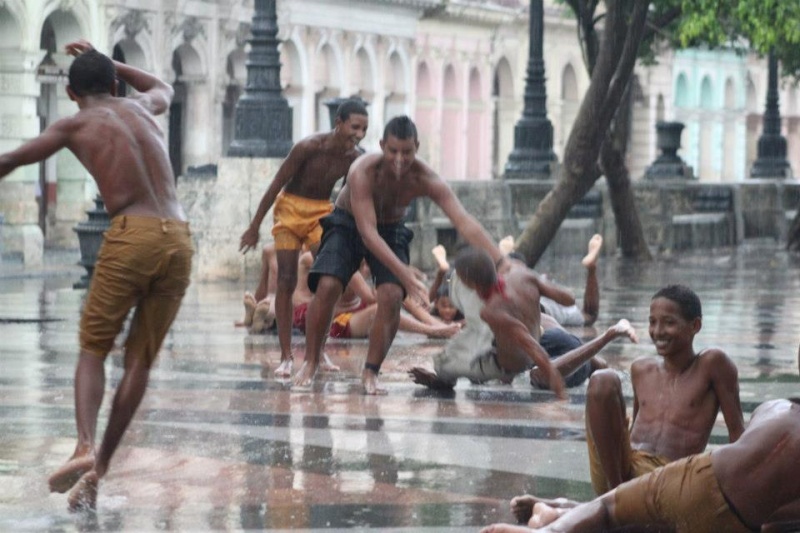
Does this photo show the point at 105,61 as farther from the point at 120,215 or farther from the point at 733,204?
the point at 733,204

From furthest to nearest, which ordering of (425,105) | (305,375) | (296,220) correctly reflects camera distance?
1. (425,105)
2. (296,220)
3. (305,375)

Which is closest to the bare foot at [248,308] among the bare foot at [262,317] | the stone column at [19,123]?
the bare foot at [262,317]

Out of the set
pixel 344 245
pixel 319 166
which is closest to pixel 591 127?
pixel 319 166

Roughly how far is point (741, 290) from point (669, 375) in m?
13.6

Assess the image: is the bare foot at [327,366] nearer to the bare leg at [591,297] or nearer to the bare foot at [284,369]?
the bare foot at [284,369]

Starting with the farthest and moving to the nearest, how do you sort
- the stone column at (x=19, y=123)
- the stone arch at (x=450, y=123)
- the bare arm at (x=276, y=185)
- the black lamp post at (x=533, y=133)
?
the stone arch at (x=450, y=123)
the stone column at (x=19, y=123)
the black lamp post at (x=533, y=133)
the bare arm at (x=276, y=185)

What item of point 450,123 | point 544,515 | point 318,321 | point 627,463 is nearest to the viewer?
point 544,515

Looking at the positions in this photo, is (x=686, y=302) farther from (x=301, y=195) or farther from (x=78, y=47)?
(x=301, y=195)

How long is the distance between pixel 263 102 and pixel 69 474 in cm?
1340

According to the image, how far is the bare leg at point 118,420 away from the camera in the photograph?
8086 millimetres

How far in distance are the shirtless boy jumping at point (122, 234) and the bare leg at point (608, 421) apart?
6.42 feet

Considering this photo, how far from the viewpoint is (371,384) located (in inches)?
460

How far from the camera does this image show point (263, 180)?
2131cm

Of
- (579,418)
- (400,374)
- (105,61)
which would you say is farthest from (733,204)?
(105,61)
